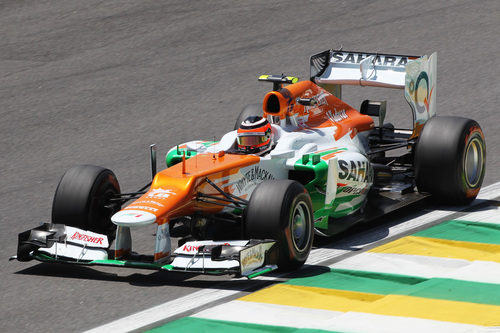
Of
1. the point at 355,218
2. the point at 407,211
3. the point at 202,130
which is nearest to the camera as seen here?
the point at 355,218

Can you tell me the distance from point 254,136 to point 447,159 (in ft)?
7.14

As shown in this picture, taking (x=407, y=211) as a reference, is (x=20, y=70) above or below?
above

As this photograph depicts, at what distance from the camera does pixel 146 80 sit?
56.9 ft

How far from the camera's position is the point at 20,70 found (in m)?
18.0

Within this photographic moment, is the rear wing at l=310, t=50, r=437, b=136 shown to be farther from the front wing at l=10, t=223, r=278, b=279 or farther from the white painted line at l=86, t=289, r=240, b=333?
the white painted line at l=86, t=289, r=240, b=333

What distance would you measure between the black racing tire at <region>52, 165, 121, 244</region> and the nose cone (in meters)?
0.90

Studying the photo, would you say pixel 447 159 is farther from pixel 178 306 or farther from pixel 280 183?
pixel 178 306

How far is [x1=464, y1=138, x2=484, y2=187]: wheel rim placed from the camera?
36.2 ft

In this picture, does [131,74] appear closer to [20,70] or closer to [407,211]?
[20,70]

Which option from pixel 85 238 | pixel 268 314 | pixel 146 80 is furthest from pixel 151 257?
pixel 146 80

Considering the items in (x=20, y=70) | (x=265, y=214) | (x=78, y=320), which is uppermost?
(x=20, y=70)

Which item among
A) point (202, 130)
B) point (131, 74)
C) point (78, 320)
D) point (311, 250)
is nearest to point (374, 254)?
point (311, 250)

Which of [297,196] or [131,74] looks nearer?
[297,196]

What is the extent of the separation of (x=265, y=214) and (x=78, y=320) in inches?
72.4
